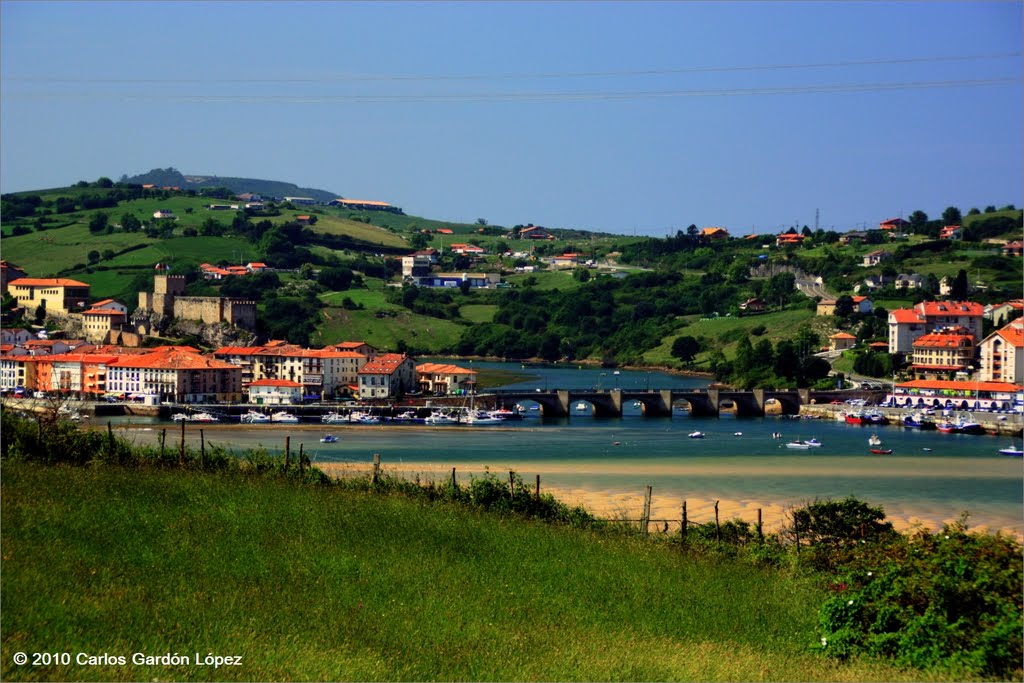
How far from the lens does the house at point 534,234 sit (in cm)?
16938

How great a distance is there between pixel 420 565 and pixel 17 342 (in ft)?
192

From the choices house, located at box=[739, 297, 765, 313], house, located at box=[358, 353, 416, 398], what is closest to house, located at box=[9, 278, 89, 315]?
house, located at box=[358, 353, 416, 398]

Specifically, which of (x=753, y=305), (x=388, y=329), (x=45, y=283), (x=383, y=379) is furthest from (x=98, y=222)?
(x=383, y=379)

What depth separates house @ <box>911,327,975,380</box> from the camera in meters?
68.9

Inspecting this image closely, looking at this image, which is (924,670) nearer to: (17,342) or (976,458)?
(976,458)

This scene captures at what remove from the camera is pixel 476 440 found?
144 ft

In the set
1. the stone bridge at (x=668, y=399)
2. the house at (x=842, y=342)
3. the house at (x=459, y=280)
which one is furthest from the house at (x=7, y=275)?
the house at (x=842, y=342)

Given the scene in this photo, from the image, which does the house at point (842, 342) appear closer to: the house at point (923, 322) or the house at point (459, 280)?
the house at point (923, 322)

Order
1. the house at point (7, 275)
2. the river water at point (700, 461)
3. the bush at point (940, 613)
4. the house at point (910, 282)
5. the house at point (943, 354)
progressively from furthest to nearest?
1. the house at point (910, 282)
2. the house at point (7, 275)
3. the house at point (943, 354)
4. the river water at point (700, 461)
5. the bush at point (940, 613)

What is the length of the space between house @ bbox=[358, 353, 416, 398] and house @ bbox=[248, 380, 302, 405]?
10.00 ft

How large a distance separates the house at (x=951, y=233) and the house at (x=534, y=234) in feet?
202

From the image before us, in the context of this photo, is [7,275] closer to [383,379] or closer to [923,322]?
[383,379]

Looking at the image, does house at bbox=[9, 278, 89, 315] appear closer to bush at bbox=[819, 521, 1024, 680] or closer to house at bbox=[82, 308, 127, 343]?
house at bbox=[82, 308, 127, 343]

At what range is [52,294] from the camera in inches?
3191
